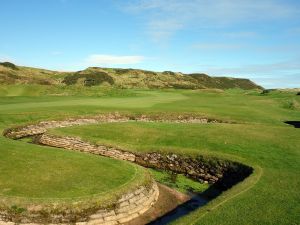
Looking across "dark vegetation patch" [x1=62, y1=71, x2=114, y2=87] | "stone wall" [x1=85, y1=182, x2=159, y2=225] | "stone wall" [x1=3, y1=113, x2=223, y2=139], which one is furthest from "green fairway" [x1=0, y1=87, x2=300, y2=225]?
"dark vegetation patch" [x1=62, y1=71, x2=114, y2=87]

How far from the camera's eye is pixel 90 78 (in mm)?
147250

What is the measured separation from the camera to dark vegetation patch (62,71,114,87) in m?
142

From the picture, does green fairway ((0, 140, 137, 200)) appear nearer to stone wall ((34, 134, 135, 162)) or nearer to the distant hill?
stone wall ((34, 134, 135, 162))

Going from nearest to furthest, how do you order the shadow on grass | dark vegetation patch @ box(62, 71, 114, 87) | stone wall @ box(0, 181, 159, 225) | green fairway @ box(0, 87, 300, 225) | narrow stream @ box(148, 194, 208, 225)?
stone wall @ box(0, 181, 159, 225) < green fairway @ box(0, 87, 300, 225) < narrow stream @ box(148, 194, 208, 225) < the shadow on grass < dark vegetation patch @ box(62, 71, 114, 87)

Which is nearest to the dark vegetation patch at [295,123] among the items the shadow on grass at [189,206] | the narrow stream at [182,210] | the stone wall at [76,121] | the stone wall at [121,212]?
the stone wall at [76,121]

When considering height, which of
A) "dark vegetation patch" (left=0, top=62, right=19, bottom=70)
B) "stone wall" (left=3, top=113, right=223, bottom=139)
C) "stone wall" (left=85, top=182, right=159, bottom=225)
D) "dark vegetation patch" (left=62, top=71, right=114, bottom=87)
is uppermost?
"dark vegetation patch" (left=0, top=62, right=19, bottom=70)

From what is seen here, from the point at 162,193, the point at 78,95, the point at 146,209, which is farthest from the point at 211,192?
the point at 78,95

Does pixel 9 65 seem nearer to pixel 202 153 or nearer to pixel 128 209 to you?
pixel 202 153

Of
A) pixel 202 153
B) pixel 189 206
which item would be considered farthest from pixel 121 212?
pixel 202 153

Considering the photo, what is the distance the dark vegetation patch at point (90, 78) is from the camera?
142 meters

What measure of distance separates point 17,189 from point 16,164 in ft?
13.4

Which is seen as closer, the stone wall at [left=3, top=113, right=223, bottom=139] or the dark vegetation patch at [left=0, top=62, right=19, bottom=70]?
the stone wall at [left=3, top=113, right=223, bottom=139]

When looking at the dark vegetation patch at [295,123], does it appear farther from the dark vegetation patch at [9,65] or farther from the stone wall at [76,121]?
the dark vegetation patch at [9,65]

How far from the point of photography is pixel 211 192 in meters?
23.7
